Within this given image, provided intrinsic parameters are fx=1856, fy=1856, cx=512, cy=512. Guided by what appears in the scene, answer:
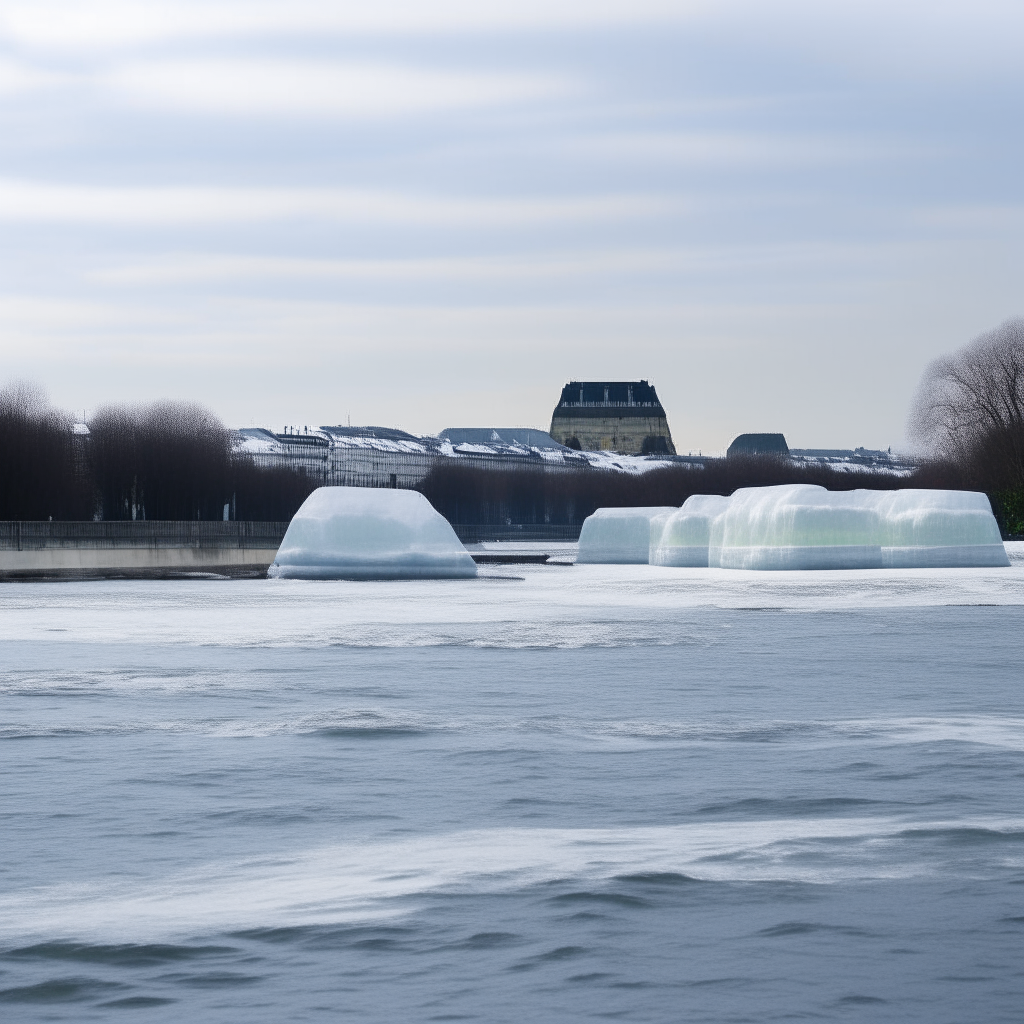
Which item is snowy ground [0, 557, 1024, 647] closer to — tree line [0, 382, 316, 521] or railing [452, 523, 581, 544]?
tree line [0, 382, 316, 521]

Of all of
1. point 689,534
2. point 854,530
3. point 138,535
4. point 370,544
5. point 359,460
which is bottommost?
point 689,534

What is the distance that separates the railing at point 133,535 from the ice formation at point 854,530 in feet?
54.3

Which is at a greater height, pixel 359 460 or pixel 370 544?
pixel 359 460

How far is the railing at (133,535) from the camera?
54.5 meters

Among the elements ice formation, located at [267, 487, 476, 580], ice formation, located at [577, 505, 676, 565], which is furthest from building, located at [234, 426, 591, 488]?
ice formation, located at [267, 487, 476, 580]

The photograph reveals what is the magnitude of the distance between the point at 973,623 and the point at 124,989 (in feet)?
74.7

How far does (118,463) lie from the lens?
3494 inches

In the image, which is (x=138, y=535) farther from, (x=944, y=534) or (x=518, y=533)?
(x=518, y=533)

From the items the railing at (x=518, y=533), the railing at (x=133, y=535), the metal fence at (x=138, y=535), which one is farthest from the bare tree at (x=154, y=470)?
the railing at (x=133, y=535)

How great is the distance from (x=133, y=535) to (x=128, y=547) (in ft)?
2.91

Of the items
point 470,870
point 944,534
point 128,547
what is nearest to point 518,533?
point 128,547

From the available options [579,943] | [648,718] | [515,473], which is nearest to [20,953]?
[579,943]

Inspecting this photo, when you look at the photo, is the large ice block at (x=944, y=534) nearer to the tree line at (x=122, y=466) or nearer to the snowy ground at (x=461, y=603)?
the snowy ground at (x=461, y=603)

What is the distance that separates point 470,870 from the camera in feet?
28.9
